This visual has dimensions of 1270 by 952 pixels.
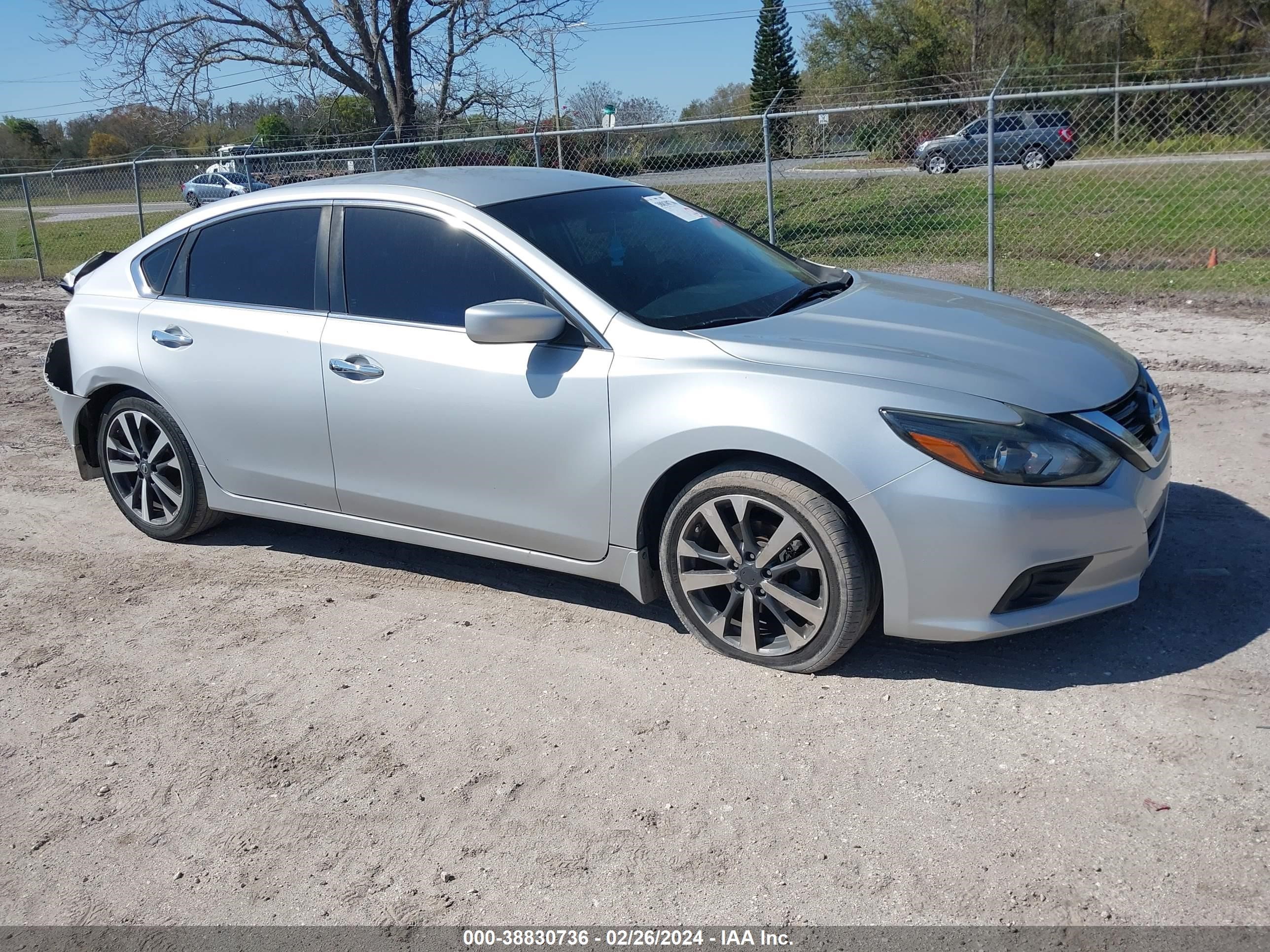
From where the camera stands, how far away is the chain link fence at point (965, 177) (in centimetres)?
1252

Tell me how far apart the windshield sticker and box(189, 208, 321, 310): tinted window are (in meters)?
A: 1.46

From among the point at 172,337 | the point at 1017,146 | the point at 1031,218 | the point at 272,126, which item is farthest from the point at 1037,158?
the point at 272,126

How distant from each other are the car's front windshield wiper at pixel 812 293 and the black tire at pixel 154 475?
2.82m

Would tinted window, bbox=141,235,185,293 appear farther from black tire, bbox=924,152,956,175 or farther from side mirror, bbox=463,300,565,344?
black tire, bbox=924,152,956,175

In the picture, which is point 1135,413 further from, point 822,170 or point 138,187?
point 138,187

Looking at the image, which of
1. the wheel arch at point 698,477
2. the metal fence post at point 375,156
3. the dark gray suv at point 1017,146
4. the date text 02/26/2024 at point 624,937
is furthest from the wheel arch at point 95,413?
the dark gray suv at point 1017,146

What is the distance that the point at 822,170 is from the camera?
14.3m

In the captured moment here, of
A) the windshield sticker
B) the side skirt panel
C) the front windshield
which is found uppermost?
the windshield sticker

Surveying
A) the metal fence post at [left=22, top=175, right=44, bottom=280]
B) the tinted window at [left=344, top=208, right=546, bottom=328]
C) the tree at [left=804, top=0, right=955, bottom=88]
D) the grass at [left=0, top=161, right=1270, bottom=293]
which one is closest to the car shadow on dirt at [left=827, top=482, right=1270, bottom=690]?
the tinted window at [left=344, top=208, right=546, bottom=328]

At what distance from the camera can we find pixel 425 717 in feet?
12.1

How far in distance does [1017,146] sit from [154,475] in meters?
14.2

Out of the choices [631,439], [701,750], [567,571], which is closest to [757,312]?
[631,439]

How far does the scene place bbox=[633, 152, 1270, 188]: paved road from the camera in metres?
13.3

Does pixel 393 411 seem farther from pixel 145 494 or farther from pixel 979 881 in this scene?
pixel 979 881
